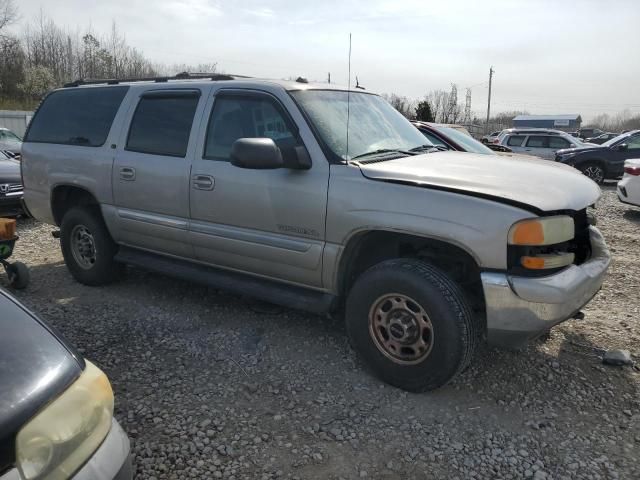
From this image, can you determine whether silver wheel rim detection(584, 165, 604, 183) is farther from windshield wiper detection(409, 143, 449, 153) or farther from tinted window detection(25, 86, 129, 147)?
tinted window detection(25, 86, 129, 147)

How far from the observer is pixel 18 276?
5070 mm

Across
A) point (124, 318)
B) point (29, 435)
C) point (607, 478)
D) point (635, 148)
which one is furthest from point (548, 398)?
point (635, 148)

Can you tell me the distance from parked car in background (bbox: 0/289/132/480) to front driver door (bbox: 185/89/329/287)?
76.8 inches

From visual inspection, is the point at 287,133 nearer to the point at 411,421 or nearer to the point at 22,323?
the point at 411,421

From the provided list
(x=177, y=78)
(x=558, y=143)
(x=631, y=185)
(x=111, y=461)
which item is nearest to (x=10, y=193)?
(x=177, y=78)

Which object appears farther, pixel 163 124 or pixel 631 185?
pixel 631 185

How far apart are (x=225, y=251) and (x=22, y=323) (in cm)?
232

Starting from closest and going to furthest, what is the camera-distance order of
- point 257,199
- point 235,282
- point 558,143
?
point 257,199 < point 235,282 < point 558,143

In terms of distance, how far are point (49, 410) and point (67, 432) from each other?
0.28 ft

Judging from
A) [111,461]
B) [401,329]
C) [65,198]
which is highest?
[65,198]

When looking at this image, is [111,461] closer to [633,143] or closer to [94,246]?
[94,246]

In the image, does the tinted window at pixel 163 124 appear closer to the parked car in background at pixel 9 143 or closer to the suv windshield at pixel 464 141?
the suv windshield at pixel 464 141

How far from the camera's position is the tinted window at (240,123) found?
12.7ft

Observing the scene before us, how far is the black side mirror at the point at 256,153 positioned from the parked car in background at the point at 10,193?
5.85m
